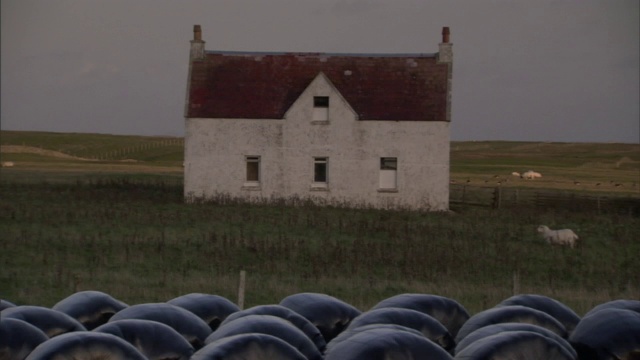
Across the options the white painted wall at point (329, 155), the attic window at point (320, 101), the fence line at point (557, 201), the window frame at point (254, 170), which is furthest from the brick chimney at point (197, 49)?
the fence line at point (557, 201)

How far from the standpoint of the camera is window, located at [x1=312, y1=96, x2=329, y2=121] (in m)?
40.4

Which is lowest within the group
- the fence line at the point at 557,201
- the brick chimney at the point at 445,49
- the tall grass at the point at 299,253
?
the tall grass at the point at 299,253

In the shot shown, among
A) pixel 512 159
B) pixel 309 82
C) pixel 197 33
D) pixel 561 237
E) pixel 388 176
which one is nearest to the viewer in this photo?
pixel 561 237

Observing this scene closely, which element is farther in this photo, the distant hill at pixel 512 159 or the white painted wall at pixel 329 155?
the distant hill at pixel 512 159

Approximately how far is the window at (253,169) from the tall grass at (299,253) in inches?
71.3

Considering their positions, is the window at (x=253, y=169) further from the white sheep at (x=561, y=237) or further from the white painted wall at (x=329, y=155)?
the white sheep at (x=561, y=237)

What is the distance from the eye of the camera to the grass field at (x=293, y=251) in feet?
68.7

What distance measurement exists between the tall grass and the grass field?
5 cm

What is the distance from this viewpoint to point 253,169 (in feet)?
133

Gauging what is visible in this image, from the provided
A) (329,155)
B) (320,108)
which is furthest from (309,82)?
(329,155)

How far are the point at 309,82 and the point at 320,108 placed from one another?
1640 millimetres

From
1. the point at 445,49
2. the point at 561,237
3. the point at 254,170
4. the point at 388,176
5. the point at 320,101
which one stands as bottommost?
the point at 561,237

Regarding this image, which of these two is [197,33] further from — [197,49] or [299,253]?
[299,253]

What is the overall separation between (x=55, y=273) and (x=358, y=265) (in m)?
6.88
